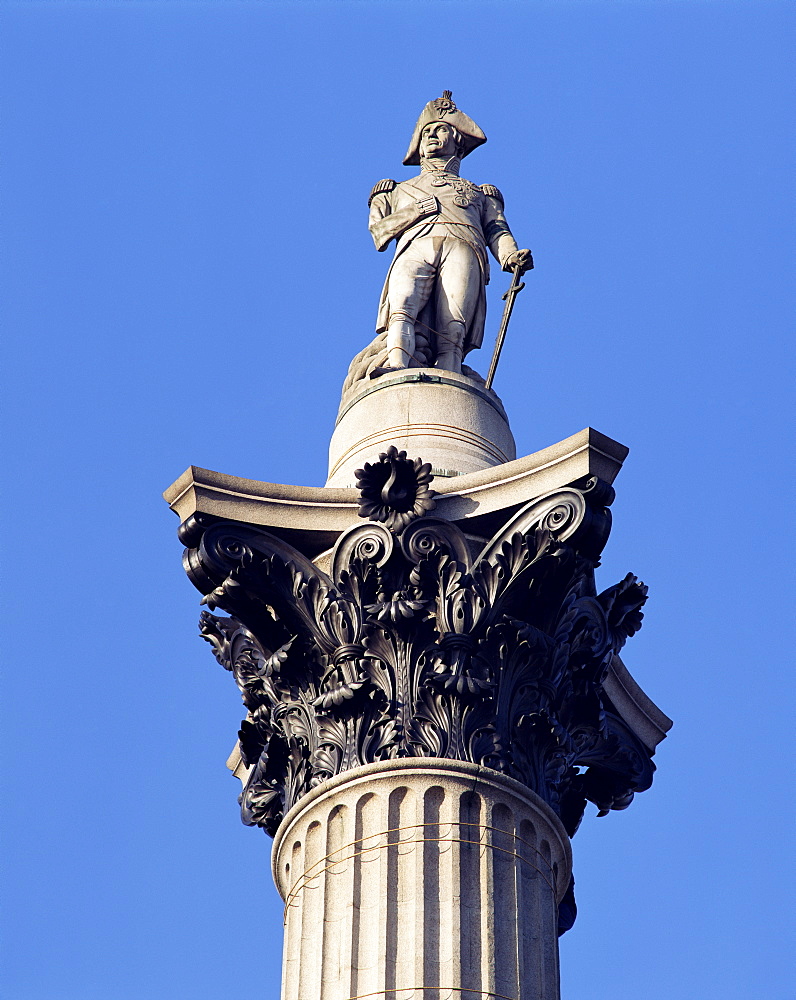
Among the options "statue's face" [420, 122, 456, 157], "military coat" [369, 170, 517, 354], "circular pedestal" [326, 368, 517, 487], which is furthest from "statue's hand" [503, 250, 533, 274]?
"statue's face" [420, 122, 456, 157]

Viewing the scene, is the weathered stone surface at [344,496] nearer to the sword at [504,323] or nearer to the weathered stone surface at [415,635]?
the weathered stone surface at [415,635]

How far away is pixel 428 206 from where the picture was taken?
2658cm

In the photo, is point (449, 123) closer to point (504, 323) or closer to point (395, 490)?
point (504, 323)

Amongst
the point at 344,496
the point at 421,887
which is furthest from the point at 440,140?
the point at 421,887

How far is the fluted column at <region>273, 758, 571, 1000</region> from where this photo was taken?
59.8 feet

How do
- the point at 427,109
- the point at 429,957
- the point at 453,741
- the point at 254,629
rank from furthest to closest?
the point at 427,109
the point at 254,629
the point at 453,741
the point at 429,957

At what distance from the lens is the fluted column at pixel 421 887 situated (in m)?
18.2

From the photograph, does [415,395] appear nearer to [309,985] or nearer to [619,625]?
[619,625]

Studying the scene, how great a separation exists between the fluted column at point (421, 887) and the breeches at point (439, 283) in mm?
7876

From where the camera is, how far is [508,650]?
20.2 meters

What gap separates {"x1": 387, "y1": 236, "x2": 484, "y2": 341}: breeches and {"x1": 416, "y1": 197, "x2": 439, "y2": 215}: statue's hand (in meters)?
0.48

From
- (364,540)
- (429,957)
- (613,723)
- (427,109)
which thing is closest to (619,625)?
(613,723)

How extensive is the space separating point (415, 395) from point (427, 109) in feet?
23.4

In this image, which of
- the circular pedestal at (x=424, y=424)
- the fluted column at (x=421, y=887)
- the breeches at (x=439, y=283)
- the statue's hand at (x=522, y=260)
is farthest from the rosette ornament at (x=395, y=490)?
the statue's hand at (x=522, y=260)
